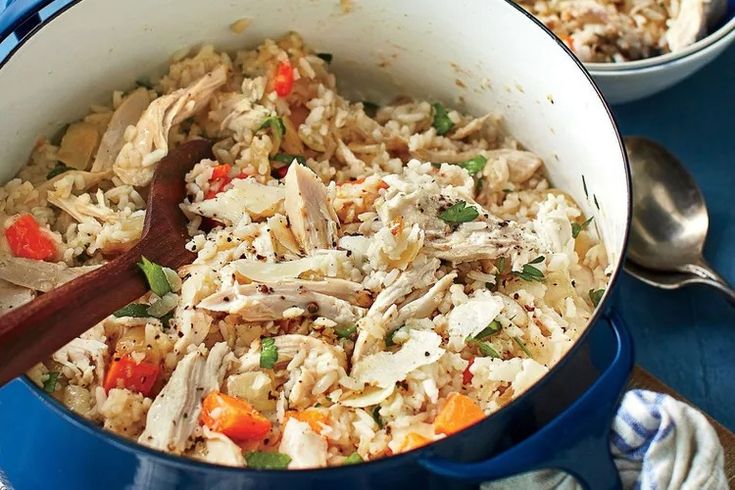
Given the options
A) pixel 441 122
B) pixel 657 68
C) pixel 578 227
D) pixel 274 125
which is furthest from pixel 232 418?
pixel 657 68

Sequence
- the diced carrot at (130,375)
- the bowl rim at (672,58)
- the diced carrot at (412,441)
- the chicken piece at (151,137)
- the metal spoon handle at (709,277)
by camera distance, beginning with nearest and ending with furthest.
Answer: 1. the diced carrot at (412,441)
2. the diced carrot at (130,375)
3. the chicken piece at (151,137)
4. the metal spoon handle at (709,277)
5. the bowl rim at (672,58)

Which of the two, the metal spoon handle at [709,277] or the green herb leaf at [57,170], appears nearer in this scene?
the green herb leaf at [57,170]

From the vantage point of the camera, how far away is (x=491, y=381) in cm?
165

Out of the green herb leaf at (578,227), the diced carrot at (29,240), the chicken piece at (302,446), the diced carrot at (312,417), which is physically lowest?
the green herb leaf at (578,227)

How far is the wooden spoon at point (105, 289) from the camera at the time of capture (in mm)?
1424

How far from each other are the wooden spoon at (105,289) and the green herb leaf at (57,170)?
21 centimetres

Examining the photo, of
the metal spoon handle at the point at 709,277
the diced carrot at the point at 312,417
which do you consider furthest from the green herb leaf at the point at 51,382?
the metal spoon handle at the point at 709,277

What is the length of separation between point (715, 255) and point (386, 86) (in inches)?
36.0

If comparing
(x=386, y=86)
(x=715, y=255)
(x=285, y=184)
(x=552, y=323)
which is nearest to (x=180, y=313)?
(x=285, y=184)

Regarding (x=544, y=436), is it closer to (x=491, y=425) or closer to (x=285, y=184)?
(x=491, y=425)

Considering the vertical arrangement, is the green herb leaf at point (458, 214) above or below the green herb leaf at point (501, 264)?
above

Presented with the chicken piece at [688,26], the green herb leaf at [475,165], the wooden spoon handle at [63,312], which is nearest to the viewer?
the wooden spoon handle at [63,312]

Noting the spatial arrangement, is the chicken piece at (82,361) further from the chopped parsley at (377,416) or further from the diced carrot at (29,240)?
the chopped parsley at (377,416)

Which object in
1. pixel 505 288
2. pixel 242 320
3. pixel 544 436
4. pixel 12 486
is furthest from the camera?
pixel 505 288
